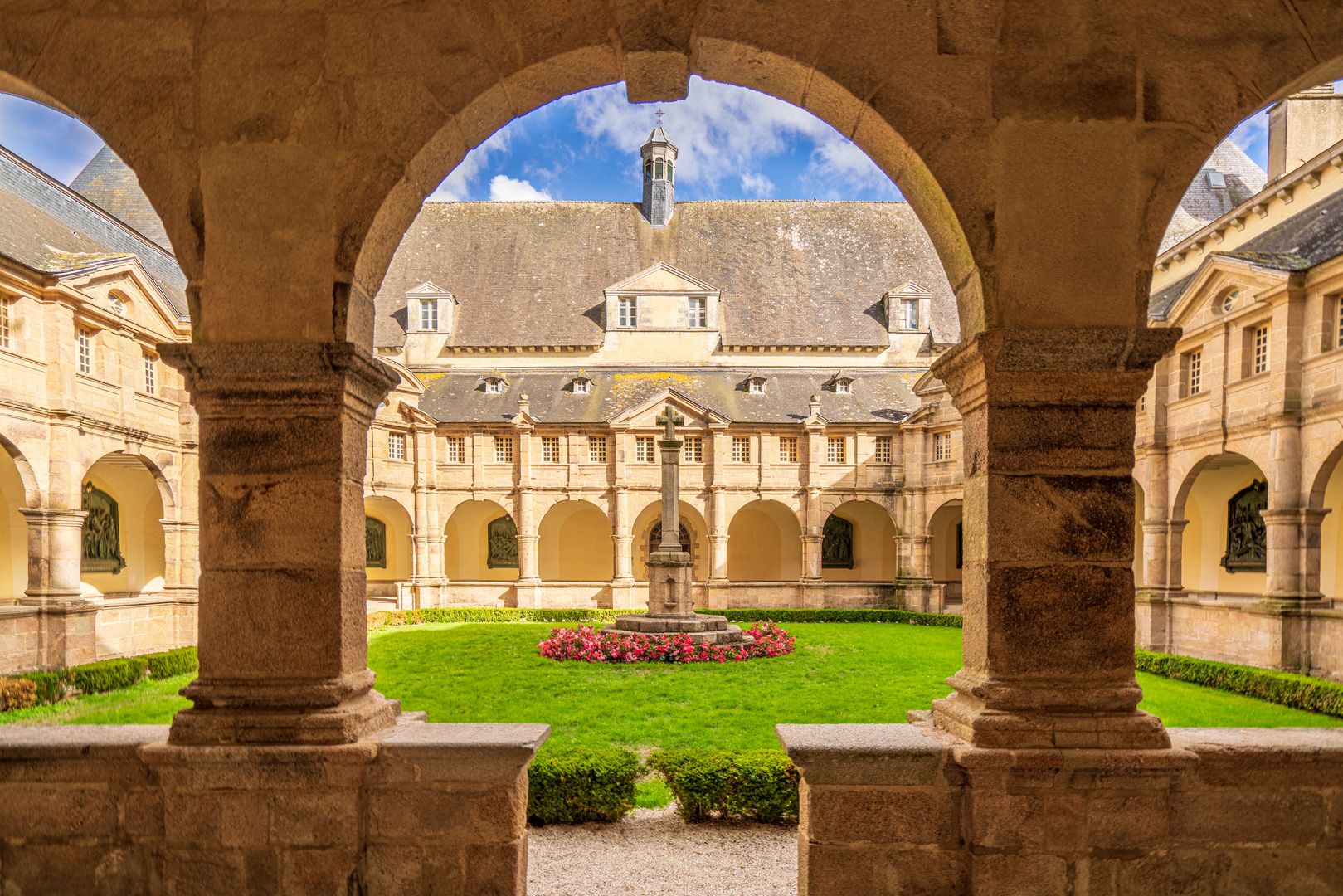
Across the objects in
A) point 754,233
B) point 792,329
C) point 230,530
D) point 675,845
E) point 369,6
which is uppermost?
point 754,233

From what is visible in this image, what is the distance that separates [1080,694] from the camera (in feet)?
11.2

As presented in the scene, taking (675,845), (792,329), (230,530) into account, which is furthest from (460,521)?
(230,530)

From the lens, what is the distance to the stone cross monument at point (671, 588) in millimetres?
15172

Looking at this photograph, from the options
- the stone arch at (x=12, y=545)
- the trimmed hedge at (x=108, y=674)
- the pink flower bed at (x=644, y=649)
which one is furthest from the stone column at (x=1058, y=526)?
the stone arch at (x=12, y=545)

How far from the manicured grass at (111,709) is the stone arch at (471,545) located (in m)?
13.9

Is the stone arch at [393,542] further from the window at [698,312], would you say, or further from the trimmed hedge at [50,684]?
the trimmed hedge at [50,684]

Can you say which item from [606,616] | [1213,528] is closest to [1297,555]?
[1213,528]

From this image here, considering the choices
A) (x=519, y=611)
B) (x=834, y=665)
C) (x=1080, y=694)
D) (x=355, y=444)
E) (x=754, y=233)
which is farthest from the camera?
(x=754, y=233)

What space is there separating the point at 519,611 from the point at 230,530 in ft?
66.9

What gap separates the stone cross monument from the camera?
15.2 m

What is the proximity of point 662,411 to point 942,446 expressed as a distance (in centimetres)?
876

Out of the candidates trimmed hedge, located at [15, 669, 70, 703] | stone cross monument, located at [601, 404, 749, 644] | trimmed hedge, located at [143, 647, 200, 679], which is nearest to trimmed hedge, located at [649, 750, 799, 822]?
stone cross monument, located at [601, 404, 749, 644]

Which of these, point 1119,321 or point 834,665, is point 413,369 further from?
point 1119,321

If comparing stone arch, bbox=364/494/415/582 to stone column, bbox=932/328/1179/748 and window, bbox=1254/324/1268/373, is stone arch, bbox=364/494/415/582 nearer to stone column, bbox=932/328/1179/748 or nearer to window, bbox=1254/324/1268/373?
window, bbox=1254/324/1268/373
